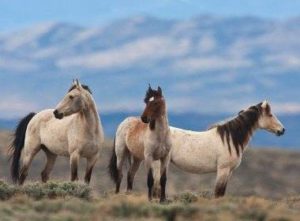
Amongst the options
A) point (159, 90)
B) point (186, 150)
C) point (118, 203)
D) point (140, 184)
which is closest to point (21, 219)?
point (118, 203)

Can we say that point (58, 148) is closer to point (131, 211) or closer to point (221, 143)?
point (221, 143)

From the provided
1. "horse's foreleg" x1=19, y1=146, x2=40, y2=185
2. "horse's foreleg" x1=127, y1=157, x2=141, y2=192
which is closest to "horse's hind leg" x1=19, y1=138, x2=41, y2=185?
"horse's foreleg" x1=19, y1=146, x2=40, y2=185

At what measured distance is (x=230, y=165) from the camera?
76.1 ft

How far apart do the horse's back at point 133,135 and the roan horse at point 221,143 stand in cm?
69

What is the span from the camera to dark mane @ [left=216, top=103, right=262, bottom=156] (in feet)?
76.2

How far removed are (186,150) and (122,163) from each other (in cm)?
231

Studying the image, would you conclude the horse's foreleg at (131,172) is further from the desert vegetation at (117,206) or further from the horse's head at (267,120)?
the horse's head at (267,120)

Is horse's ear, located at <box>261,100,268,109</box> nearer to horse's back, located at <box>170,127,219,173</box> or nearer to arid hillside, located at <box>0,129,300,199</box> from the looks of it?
horse's back, located at <box>170,127,219,173</box>

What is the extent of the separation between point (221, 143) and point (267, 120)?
157cm

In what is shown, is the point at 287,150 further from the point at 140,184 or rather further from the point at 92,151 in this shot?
the point at 92,151

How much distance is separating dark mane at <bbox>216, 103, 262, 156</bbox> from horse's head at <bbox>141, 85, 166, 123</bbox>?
98.5 inches

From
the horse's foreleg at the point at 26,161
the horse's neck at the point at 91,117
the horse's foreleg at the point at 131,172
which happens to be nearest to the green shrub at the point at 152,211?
the horse's neck at the point at 91,117

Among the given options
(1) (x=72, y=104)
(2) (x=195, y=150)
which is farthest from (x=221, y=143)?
(1) (x=72, y=104)

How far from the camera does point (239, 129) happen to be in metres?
23.4
